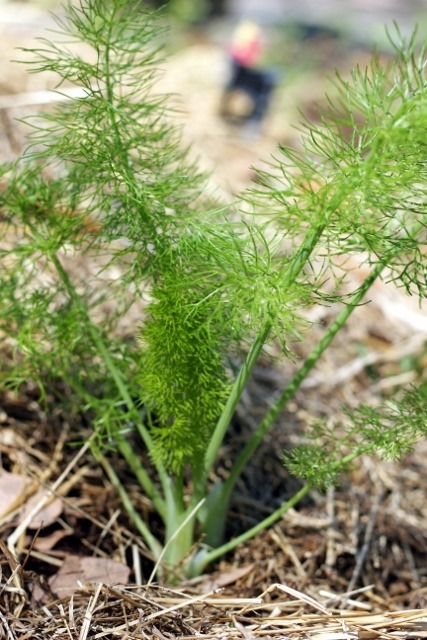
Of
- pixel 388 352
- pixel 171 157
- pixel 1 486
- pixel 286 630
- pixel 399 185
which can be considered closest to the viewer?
pixel 399 185

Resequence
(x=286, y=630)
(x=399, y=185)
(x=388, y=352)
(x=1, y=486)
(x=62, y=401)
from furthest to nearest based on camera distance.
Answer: (x=388, y=352) < (x=62, y=401) < (x=1, y=486) < (x=286, y=630) < (x=399, y=185)

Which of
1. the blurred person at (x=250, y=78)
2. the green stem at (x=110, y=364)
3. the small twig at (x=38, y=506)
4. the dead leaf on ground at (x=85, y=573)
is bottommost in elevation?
the dead leaf on ground at (x=85, y=573)

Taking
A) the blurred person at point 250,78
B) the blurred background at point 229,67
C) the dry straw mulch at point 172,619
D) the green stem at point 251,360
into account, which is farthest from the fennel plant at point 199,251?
the blurred person at point 250,78

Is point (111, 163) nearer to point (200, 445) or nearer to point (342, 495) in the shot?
point (200, 445)

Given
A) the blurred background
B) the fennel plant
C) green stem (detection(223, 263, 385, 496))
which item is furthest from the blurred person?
green stem (detection(223, 263, 385, 496))

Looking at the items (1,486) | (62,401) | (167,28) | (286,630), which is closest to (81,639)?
(286,630)

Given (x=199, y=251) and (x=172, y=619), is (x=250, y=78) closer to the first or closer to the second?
(x=199, y=251)

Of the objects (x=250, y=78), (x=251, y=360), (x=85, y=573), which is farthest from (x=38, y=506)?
(x=250, y=78)

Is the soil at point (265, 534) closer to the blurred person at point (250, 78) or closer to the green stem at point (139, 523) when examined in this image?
the green stem at point (139, 523)

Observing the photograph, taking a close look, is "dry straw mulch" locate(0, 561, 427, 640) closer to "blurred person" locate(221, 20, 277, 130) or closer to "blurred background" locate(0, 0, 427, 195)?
"blurred background" locate(0, 0, 427, 195)
